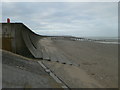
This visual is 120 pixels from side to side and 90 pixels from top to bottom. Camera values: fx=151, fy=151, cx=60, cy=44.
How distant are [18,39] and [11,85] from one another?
663 cm

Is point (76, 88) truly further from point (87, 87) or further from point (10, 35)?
point (10, 35)

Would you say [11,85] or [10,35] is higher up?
[10,35]

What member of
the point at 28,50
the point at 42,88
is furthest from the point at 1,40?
the point at 42,88

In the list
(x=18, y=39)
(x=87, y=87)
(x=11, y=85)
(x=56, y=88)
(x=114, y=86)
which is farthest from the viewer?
(x=18, y=39)

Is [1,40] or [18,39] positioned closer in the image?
[1,40]

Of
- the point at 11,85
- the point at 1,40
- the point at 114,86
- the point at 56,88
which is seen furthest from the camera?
the point at 1,40

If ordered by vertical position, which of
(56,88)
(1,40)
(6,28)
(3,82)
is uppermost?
(6,28)

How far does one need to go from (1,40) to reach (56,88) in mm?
6314

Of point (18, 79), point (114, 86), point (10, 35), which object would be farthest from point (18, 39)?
point (114, 86)

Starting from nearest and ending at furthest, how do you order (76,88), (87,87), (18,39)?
(76,88) → (87,87) → (18,39)

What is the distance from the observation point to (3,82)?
4336 millimetres

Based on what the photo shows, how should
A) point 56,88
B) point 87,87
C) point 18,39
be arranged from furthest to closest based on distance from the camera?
point 18,39, point 87,87, point 56,88

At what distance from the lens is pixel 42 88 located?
178 inches

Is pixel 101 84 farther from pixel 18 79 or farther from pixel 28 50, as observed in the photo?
pixel 28 50
